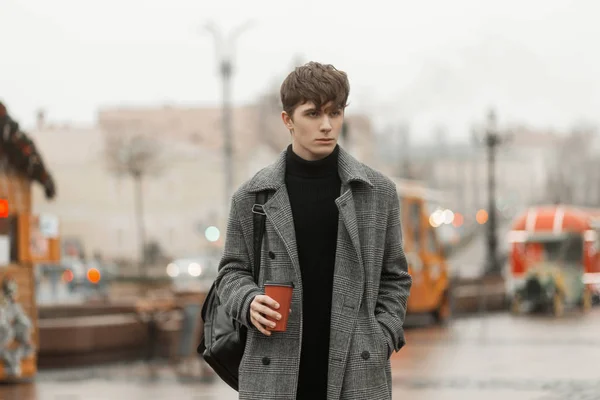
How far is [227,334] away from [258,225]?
0.39 m

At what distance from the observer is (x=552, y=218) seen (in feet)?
114

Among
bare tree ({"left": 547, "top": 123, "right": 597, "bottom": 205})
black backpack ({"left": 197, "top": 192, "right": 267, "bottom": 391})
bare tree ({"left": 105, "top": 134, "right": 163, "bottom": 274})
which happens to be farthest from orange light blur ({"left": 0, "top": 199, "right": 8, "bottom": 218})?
bare tree ({"left": 547, "top": 123, "right": 597, "bottom": 205})

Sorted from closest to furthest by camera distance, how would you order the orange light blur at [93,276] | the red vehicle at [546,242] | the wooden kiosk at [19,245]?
the wooden kiosk at [19,245] < the red vehicle at [546,242] < the orange light blur at [93,276]

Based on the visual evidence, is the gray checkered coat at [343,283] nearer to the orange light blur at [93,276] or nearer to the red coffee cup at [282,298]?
the red coffee cup at [282,298]

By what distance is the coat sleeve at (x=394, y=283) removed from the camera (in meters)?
4.41

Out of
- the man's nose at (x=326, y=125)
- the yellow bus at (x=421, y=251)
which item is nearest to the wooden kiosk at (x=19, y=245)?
the yellow bus at (x=421, y=251)

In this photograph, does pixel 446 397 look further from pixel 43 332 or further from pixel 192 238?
pixel 192 238

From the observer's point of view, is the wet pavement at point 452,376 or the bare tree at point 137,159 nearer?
the wet pavement at point 452,376

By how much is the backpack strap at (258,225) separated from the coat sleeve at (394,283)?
413 millimetres

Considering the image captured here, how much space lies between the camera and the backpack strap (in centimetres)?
442

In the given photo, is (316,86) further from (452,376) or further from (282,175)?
(452,376)

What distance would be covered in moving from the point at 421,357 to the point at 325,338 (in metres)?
14.3

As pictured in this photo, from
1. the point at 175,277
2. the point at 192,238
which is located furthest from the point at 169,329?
the point at 192,238

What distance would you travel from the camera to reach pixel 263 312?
13.6 feet
